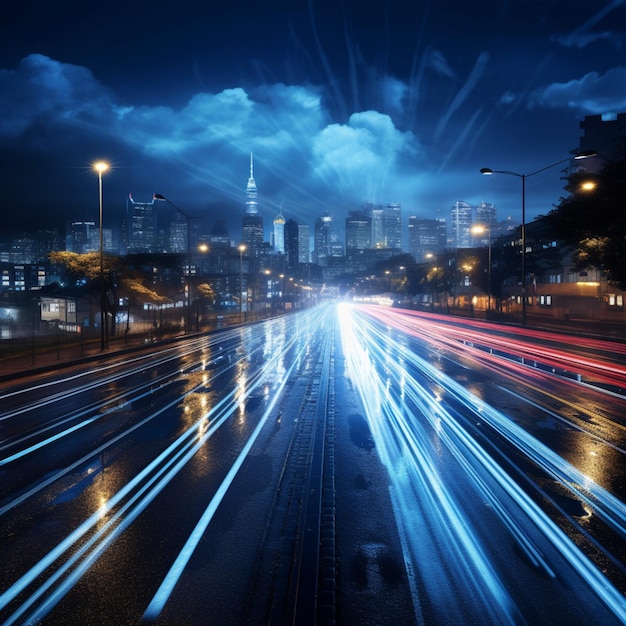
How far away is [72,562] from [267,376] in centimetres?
1180

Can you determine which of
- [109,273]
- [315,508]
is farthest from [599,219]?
[109,273]

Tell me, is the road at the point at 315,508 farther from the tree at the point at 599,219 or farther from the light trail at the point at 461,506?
the tree at the point at 599,219

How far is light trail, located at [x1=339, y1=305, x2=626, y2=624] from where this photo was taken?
13.6 feet

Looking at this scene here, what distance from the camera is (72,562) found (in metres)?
4.71

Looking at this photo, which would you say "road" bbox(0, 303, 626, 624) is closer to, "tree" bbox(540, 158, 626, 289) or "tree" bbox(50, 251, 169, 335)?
"tree" bbox(540, 158, 626, 289)

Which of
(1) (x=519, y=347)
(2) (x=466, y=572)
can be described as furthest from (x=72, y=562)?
(1) (x=519, y=347)

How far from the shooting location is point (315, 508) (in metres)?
5.84

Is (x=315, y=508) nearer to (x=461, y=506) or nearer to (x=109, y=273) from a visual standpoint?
(x=461, y=506)

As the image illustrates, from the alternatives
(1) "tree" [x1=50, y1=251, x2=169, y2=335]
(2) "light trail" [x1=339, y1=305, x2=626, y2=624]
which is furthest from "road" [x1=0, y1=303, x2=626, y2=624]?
(1) "tree" [x1=50, y1=251, x2=169, y2=335]

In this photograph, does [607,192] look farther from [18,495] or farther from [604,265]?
[18,495]

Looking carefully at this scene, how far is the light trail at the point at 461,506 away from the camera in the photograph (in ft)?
13.6

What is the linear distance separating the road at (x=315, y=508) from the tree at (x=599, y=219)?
68.5 feet

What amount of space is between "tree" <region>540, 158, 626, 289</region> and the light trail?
24.1 metres

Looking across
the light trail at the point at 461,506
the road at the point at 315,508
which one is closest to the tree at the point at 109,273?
the road at the point at 315,508
